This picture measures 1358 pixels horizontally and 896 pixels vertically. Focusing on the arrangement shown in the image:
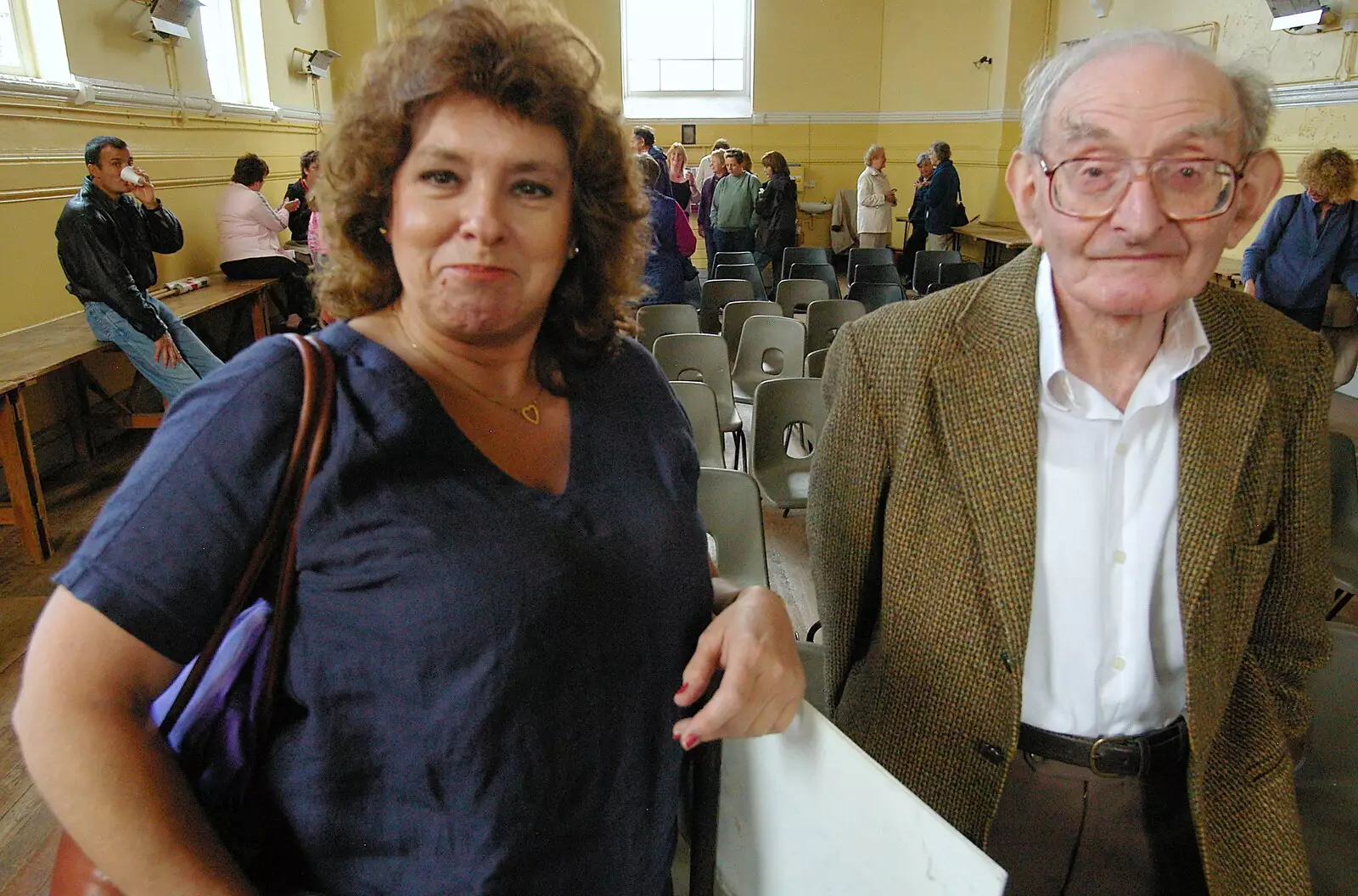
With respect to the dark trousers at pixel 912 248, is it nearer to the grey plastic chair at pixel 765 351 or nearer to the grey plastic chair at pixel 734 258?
the grey plastic chair at pixel 734 258

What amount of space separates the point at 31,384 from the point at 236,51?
5.03 metres

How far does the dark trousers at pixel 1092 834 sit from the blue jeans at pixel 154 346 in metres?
4.06

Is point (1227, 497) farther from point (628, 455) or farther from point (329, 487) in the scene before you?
point (329, 487)

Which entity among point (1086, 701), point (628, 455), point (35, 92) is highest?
point (35, 92)

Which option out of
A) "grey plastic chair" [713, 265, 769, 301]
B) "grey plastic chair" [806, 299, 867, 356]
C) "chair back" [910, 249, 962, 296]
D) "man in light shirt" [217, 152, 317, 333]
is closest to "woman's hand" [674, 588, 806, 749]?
"grey plastic chair" [806, 299, 867, 356]

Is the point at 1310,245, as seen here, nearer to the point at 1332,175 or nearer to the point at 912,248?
the point at 1332,175

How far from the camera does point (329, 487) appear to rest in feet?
2.56

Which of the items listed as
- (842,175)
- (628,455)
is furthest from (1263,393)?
(842,175)

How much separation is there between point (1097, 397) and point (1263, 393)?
8.3 inches

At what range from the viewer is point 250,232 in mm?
6742

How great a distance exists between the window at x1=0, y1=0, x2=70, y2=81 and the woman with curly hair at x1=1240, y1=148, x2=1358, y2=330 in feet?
23.1

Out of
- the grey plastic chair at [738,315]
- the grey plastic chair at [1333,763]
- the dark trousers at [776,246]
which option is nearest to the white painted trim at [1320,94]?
the dark trousers at [776,246]

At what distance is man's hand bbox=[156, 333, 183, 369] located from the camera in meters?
4.49

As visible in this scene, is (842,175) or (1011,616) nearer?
(1011,616)
